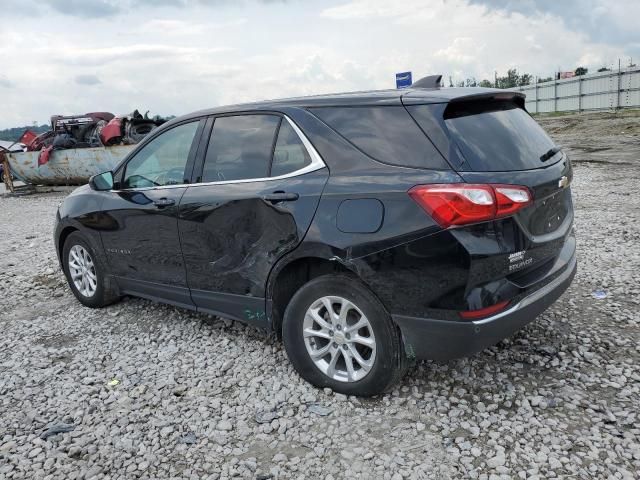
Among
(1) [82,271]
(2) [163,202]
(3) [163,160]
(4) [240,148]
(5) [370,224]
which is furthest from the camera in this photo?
(1) [82,271]

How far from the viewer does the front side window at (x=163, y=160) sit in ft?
13.3

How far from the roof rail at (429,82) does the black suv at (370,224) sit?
311 mm

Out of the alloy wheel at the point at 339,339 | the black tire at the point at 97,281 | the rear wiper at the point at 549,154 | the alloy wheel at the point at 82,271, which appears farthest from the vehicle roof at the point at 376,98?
the alloy wheel at the point at 82,271

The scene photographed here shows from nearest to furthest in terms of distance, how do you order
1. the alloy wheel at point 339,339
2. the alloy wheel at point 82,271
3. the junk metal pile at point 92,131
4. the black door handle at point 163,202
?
the alloy wheel at point 339,339 → the black door handle at point 163,202 → the alloy wheel at point 82,271 → the junk metal pile at point 92,131

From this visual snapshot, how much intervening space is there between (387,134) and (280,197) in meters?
0.75

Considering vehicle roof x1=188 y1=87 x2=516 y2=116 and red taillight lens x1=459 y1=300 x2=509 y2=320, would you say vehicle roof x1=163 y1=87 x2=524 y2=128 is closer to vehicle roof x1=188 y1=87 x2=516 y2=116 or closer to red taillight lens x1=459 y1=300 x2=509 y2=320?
vehicle roof x1=188 y1=87 x2=516 y2=116

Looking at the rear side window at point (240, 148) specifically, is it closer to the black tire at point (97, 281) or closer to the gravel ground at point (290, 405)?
the gravel ground at point (290, 405)

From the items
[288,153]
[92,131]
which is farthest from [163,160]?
[92,131]

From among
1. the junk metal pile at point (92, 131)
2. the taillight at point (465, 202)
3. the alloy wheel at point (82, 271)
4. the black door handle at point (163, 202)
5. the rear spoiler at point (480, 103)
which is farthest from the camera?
the junk metal pile at point (92, 131)

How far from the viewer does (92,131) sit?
15.8m

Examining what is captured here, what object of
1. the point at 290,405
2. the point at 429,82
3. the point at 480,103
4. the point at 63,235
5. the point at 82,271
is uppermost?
the point at 429,82

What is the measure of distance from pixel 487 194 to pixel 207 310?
2231 millimetres

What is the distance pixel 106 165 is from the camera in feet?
47.2

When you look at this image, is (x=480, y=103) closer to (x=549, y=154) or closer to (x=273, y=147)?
(x=549, y=154)
